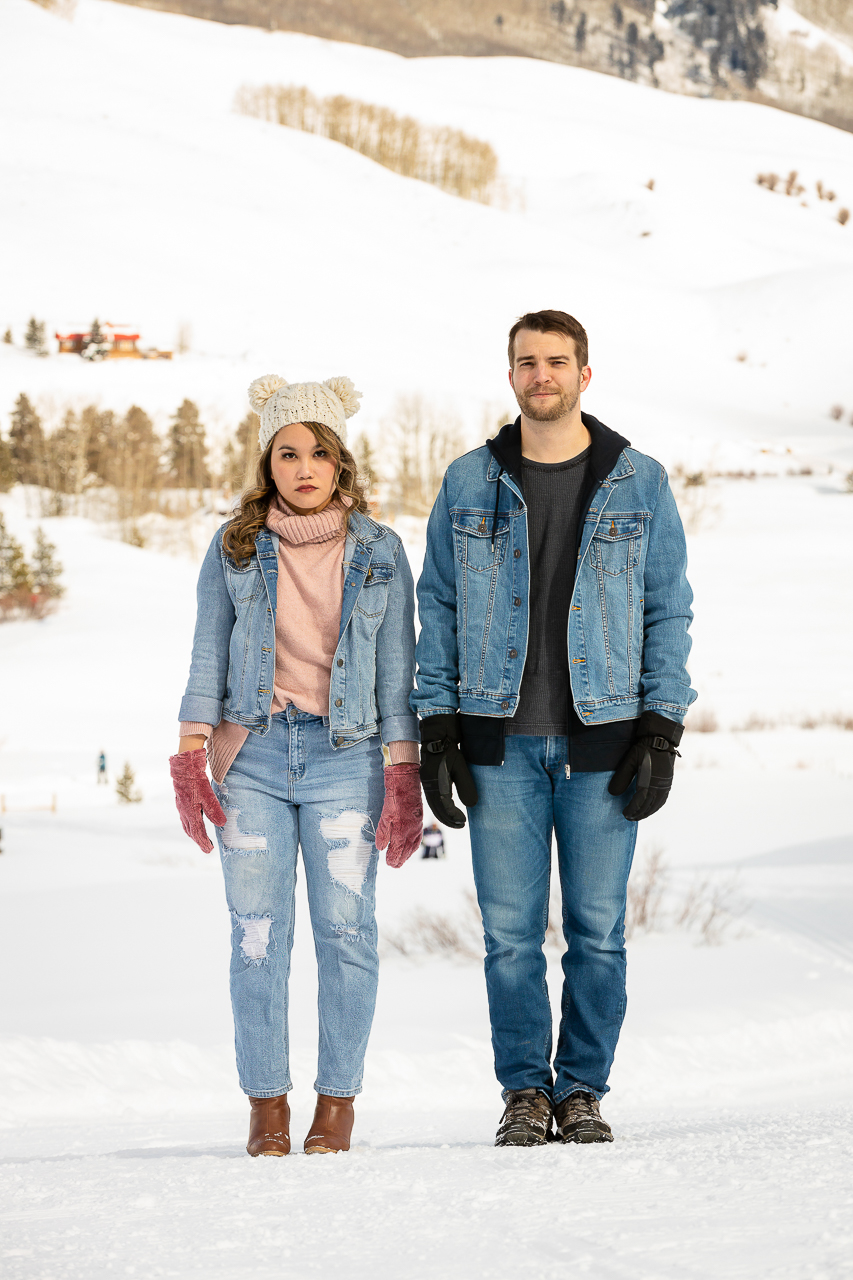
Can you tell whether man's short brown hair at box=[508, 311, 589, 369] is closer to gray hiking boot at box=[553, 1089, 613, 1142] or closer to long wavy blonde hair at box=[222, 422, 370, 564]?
long wavy blonde hair at box=[222, 422, 370, 564]

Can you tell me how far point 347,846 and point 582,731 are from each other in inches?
22.2

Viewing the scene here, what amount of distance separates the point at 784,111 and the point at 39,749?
81.3m

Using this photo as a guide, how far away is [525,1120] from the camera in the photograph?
8.71 feet

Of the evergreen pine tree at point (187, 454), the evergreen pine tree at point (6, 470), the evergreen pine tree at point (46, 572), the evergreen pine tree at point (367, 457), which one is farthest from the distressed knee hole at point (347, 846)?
the evergreen pine tree at point (187, 454)

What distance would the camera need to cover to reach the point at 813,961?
6.36 metres

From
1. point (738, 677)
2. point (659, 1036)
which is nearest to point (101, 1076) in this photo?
point (659, 1036)

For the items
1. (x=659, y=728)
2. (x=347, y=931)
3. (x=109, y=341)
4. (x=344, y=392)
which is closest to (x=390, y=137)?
(x=109, y=341)

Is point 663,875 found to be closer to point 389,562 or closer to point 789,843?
point 789,843

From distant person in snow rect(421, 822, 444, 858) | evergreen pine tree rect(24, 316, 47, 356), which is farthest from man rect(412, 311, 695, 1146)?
evergreen pine tree rect(24, 316, 47, 356)

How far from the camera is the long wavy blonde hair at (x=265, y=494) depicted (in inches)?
106

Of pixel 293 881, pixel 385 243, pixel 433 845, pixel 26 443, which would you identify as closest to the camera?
pixel 293 881

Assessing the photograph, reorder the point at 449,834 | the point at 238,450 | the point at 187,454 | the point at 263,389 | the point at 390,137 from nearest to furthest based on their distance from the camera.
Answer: the point at 263,389
the point at 449,834
the point at 187,454
the point at 238,450
the point at 390,137

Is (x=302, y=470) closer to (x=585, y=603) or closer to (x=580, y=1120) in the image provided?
(x=585, y=603)

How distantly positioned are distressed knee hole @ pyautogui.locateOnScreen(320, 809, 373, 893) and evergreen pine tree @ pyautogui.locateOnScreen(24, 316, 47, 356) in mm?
31961
